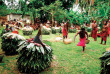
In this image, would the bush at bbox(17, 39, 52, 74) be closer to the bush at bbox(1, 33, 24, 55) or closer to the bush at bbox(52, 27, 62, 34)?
the bush at bbox(1, 33, 24, 55)

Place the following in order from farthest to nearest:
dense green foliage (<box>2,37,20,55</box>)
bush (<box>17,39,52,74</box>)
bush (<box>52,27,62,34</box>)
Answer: bush (<box>52,27,62,34</box>), dense green foliage (<box>2,37,20,55</box>), bush (<box>17,39,52,74</box>)

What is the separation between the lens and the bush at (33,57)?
3.41m

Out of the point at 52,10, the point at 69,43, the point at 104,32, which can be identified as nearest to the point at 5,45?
the point at 69,43

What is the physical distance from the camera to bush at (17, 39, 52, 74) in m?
3.41

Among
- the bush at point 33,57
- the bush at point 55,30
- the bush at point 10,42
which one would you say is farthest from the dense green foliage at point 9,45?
the bush at point 55,30

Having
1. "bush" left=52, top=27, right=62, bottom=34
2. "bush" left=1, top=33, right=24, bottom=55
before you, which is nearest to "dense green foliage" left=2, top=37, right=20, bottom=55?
"bush" left=1, top=33, right=24, bottom=55

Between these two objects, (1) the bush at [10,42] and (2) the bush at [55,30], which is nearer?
(1) the bush at [10,42]

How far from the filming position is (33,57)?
136 inches

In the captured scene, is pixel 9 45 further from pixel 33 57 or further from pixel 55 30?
pixel 55 30

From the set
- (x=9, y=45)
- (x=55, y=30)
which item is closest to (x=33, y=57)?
(x=9, y=45)

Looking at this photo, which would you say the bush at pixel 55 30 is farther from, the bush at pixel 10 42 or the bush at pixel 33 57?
the bush at pixel 33 57

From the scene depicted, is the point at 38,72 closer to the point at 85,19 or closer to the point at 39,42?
the point at 39,42

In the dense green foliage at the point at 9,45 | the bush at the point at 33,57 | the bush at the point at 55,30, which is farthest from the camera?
the bush at the point at 55,30

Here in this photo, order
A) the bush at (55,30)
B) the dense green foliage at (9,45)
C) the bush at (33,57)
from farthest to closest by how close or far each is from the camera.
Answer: the bush at (55,30)
the dense green foliage at (9,45)
the bush at (33,57)
